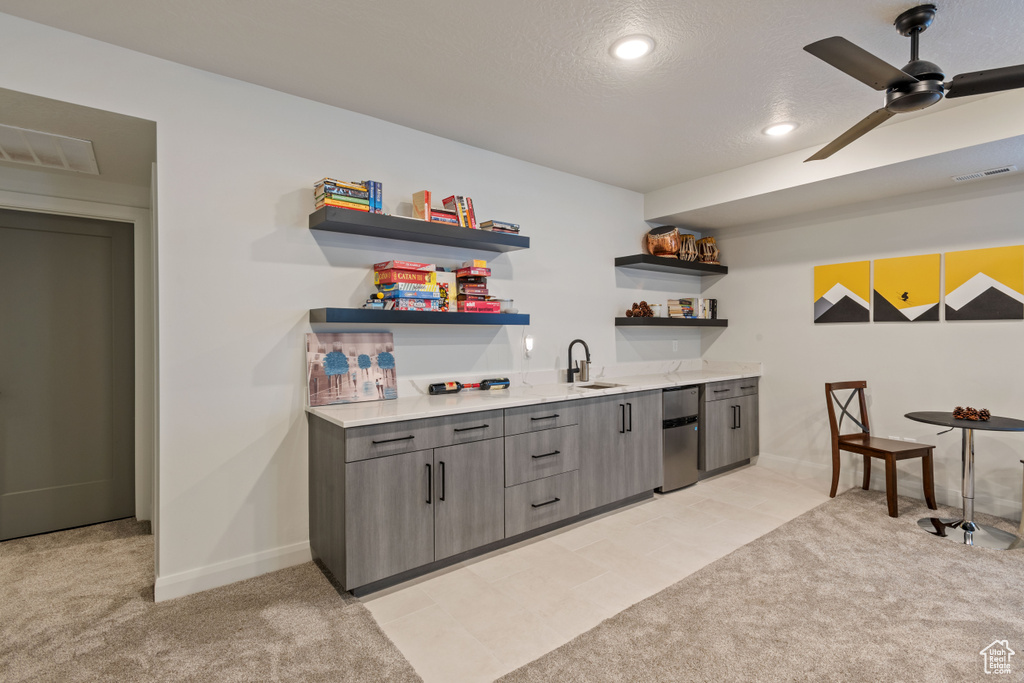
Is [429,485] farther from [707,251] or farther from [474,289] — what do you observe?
[707,251]

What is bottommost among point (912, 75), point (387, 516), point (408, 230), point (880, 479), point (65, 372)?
point (880, 479)

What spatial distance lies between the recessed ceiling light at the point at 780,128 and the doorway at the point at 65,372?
4404 millimetres

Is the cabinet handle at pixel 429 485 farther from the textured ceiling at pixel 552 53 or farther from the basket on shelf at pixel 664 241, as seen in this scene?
the basket on shelf at pixel 664 241

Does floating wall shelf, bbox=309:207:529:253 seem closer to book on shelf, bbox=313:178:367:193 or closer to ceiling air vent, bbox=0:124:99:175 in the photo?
book on shelf, bbox=313:178:367:193

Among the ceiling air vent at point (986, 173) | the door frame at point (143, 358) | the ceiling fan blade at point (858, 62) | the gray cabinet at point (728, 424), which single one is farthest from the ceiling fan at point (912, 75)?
the door frame at point (143, 358)

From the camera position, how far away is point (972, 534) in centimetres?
310

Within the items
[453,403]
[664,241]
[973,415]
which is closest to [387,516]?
[453,403]

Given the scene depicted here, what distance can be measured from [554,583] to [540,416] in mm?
940

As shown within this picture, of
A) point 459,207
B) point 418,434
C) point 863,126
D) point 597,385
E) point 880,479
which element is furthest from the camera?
point 880,479

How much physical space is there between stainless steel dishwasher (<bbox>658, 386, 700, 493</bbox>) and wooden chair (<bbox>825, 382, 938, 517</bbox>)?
1.00 m

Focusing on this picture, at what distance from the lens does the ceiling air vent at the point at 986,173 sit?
10.8 ft

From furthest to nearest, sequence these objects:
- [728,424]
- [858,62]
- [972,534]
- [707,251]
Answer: [707,251]
[728,424]
[972,534]
[858,62]

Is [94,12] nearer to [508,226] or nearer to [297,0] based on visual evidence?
[297,0]

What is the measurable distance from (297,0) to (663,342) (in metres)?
4.10
